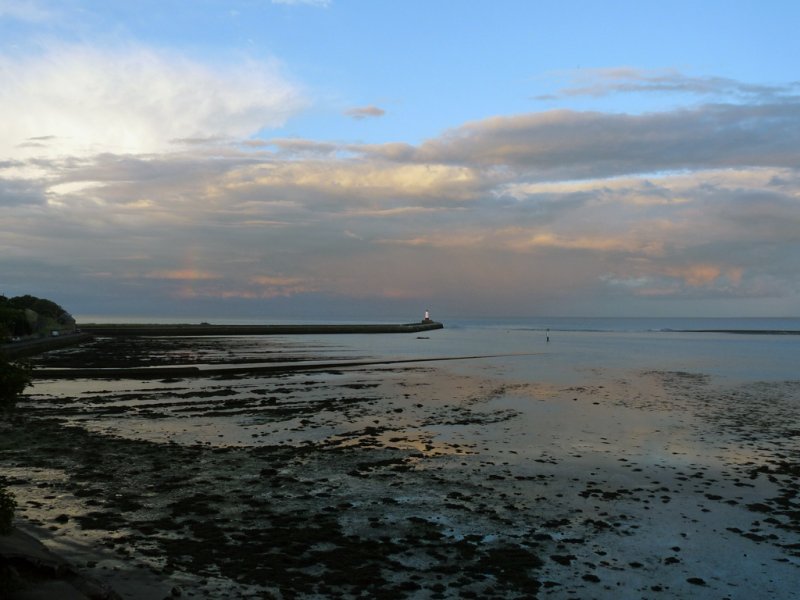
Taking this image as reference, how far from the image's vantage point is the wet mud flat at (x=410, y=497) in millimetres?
10008

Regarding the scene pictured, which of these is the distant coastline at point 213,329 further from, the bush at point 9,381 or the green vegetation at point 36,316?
the bush at point 9,381

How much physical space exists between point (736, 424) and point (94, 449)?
24544mm

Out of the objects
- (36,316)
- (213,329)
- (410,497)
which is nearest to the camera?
(410,497)

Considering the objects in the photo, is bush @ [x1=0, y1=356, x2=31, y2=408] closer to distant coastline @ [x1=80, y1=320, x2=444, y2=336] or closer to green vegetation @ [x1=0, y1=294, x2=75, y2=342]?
green vegetation @ [x1=0, y1=294, x2=75, y2=342]

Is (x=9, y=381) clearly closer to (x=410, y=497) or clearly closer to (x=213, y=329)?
(x=410, y=497)

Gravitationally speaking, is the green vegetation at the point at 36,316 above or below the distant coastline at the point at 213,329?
above

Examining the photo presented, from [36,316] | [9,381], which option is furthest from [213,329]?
[9,381]

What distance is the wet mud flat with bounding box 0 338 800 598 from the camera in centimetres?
1001

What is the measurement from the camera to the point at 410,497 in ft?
A: 47.5

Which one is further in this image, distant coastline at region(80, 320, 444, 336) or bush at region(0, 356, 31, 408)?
distant coastline at region(80, 320, 444, 336)

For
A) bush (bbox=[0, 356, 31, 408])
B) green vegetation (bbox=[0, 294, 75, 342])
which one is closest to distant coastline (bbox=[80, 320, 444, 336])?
green vegetation (bbox=[0, 294, 75, 342])

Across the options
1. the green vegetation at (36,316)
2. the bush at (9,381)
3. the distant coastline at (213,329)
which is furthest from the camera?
the distant coastline at (213,329)

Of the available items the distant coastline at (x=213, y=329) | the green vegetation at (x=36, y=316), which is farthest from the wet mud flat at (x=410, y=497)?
the distant coastline at (x=213, y=329)

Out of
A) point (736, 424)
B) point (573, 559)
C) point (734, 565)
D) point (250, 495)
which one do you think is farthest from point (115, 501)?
point (736, 424)
